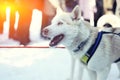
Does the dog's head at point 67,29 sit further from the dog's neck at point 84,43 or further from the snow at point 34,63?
the snow at point 34,63

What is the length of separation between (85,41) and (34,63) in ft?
2.76

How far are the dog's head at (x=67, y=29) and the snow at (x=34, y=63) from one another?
1.61ft

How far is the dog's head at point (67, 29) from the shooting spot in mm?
1706

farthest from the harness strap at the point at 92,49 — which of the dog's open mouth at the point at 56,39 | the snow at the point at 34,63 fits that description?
the snow at the point at 34,63

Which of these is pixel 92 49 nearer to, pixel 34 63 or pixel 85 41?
pixel 85 41

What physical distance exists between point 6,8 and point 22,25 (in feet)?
0.76

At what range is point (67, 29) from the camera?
1.71 metres

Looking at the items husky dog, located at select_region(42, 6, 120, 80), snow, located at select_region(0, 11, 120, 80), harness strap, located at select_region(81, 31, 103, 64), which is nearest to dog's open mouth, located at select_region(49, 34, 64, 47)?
husky dog, located at select_region(42, 6, 120, 80)

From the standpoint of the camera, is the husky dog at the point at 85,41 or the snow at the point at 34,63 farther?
the snow at the point at 34,63

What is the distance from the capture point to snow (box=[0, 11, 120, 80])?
2.20 meters

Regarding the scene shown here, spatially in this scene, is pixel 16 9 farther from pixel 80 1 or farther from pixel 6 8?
pixel 80 1

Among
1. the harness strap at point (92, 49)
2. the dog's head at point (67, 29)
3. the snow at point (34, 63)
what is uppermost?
the dog's head at point (67, 29)

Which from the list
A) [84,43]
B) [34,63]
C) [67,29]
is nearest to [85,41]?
[84,43]

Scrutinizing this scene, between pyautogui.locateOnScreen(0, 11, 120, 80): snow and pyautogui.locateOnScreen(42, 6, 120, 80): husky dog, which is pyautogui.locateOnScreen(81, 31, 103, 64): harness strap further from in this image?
pyautogui.locateOnScreen(0, 11, 120, 80): snow
